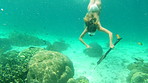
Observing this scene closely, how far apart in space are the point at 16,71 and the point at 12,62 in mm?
903

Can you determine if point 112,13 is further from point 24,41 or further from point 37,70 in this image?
point 37,70

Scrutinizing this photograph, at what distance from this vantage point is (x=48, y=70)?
6949 millimetres

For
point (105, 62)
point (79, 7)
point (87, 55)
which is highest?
point (79, 7)

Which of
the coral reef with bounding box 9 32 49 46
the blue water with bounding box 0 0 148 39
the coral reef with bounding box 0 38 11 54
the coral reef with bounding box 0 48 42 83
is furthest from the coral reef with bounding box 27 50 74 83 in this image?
the blue water with bounding box 0 0 148 39

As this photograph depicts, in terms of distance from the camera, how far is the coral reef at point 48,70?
6.82 metres

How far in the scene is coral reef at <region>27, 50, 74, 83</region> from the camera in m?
6.82

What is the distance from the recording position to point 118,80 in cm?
1095

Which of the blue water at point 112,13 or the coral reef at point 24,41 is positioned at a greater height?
the blue water at point 112,13

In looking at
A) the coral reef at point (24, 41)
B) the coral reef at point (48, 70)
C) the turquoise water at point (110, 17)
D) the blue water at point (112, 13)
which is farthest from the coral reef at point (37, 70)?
the turquoise water at point (110, 17)

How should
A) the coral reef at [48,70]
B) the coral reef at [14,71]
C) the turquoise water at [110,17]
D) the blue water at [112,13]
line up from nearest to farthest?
the coral reef at [14,71]
the coral reef at [48,70]
the turquoise water at [110,17]
the blue water at [112,13]

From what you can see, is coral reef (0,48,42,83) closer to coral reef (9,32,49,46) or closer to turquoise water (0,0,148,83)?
coral reef (9,32,49,46)

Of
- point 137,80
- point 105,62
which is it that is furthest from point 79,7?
point 137,80

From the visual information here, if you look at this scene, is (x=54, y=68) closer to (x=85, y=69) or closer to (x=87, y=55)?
(x=85, y=69)

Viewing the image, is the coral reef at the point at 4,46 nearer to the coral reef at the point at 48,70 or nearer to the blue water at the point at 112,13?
the coral reef at the point at 48,70
